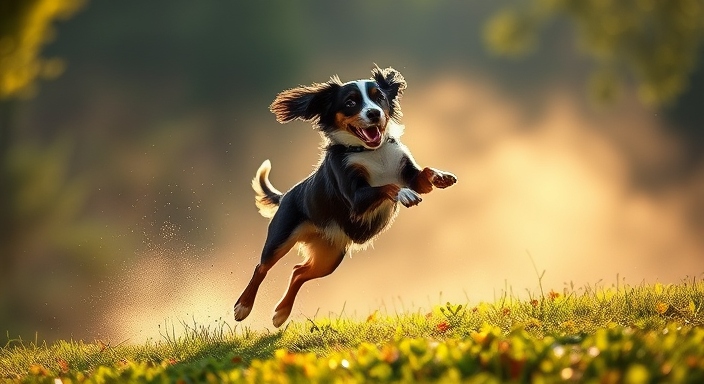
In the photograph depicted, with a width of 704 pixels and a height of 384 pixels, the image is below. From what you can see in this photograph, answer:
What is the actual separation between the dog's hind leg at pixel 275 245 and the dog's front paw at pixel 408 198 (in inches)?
71.2

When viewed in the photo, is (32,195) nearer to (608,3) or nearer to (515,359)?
(608,3)

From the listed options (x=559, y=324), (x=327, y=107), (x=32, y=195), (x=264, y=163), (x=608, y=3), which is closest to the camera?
(x=559, y=324)

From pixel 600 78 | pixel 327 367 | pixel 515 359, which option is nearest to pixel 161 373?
pixel 327 367

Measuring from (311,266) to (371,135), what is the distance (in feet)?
5.81

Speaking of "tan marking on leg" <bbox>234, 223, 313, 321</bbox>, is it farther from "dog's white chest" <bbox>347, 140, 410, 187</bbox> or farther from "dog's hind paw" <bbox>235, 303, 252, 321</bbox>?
"dog's white chest" <bbox>347, 140, 410, 187</bbox>

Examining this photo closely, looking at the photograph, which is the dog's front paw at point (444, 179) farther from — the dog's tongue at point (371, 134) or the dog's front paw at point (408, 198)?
the dog's tongue at point (371, 134)

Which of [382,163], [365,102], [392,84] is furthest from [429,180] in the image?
[392,84]

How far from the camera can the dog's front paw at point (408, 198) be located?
682 centimetres

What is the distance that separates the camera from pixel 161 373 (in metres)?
5.58

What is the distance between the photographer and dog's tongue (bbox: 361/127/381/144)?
25.0 ft

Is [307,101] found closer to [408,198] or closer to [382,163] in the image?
[382,163]

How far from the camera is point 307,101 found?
8016 mm

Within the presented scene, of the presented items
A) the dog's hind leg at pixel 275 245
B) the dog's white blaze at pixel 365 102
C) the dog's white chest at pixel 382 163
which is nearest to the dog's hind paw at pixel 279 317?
the dog's hind leg at pixel 275 245

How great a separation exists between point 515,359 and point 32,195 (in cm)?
1073
